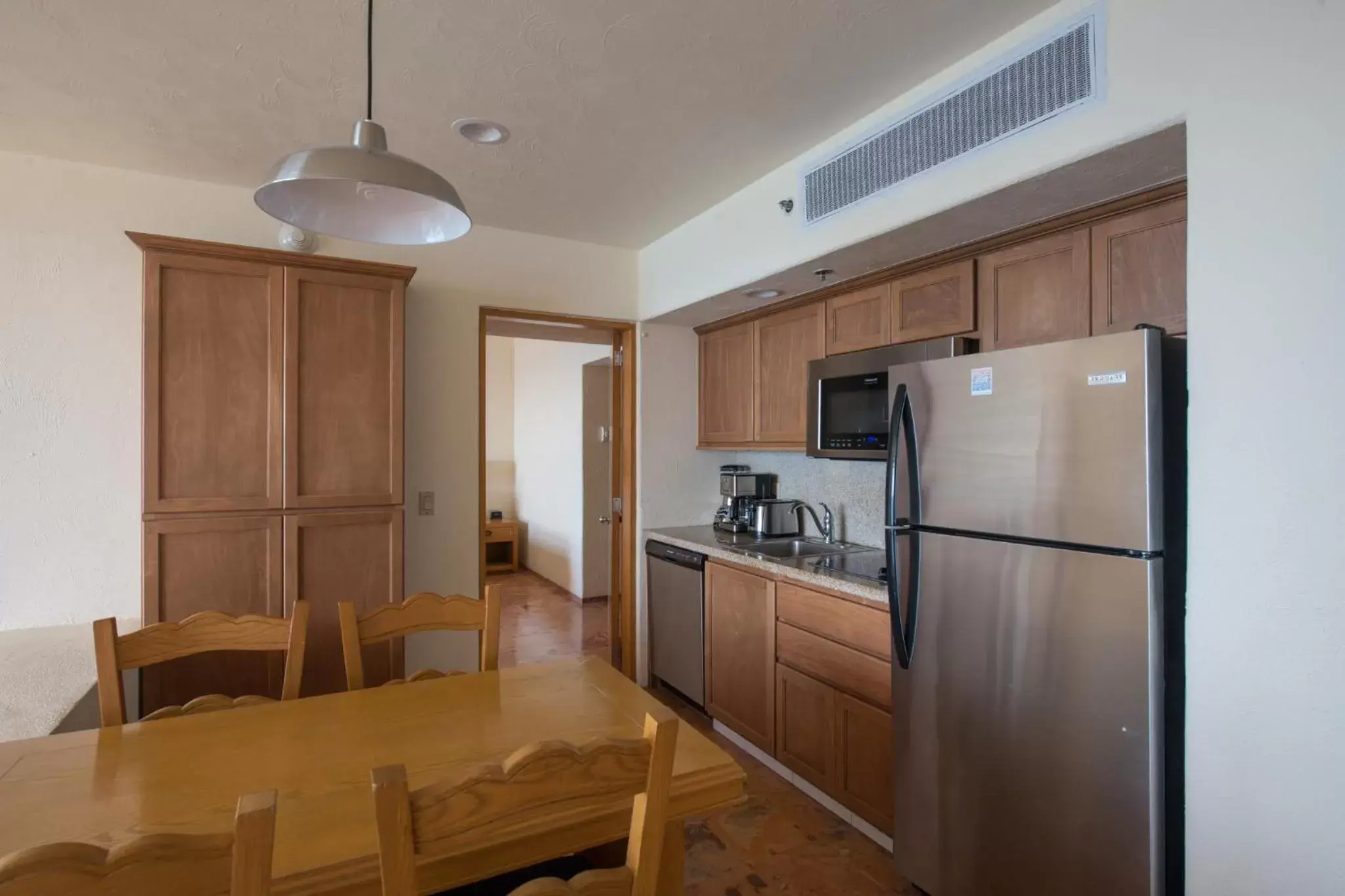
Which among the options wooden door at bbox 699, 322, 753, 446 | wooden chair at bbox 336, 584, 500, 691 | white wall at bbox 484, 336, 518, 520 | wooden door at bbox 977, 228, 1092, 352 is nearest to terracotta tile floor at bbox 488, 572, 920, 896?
wooden chair at bbox 336, 584, 500, 691

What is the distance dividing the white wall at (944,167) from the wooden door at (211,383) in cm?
178

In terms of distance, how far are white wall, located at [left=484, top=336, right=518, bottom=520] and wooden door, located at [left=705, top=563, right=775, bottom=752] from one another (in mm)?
4724

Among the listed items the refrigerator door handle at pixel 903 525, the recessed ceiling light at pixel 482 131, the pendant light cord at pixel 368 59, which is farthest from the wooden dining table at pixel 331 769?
the recessed ceiling light at pixel 482 131

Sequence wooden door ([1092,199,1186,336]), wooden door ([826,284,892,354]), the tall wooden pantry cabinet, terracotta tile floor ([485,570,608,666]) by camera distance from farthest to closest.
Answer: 1. terracotta tile floor ([485,570,608,666])
2. wooden door ([826,284,892,354])
3. the tall wooden pantry cabinet
4. wooden door ([1092,199,1186,336])

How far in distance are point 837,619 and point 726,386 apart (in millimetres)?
1612

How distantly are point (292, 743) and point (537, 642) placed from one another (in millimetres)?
3260

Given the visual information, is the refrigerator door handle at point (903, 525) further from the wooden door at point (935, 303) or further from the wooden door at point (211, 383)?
the wooden door at point (211, 383)

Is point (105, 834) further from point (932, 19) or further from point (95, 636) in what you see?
point (932, 19)

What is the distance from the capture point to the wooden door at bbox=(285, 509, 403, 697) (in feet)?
8.18

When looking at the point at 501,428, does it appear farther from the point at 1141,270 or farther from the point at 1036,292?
the point at 1141,270

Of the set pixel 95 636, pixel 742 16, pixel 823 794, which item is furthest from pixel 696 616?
pixel 742 16

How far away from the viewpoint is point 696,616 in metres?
3.31

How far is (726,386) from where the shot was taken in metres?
3.68

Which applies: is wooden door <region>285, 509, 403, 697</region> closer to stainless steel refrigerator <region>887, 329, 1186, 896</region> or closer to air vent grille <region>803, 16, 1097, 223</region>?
stainless steel refrigerator <region>887, 329, 1186, 896</region>
